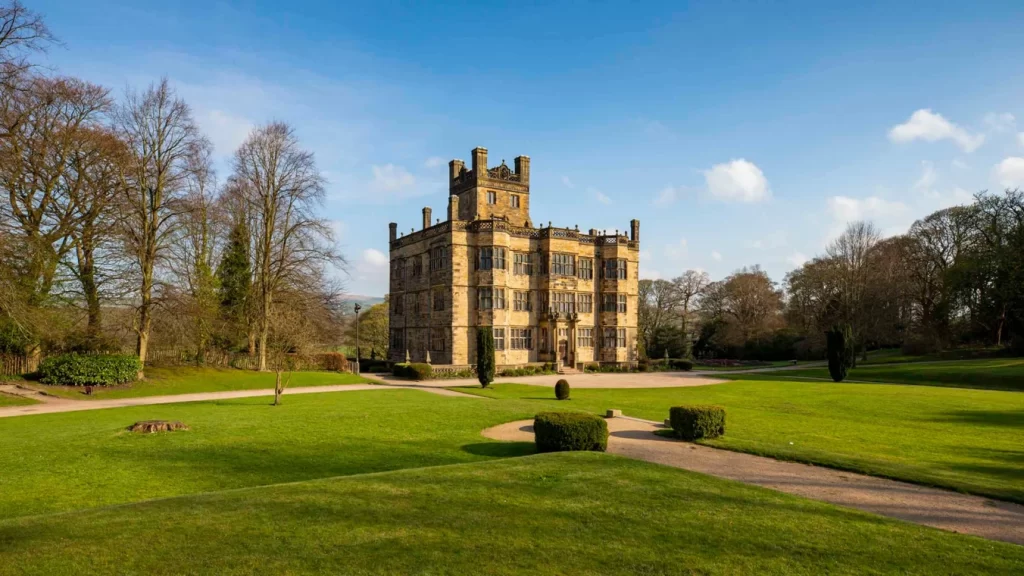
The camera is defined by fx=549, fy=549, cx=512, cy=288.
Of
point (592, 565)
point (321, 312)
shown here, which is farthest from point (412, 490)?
point (321, 312)

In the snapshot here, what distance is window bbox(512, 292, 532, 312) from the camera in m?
44.6

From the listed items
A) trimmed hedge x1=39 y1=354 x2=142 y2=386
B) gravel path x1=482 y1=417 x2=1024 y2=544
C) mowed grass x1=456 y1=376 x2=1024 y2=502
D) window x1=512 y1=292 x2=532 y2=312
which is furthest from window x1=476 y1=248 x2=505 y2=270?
gravel path x1=482 y1=417 x2=1024 y2=544

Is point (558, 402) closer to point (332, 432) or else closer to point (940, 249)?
point (332, 432)

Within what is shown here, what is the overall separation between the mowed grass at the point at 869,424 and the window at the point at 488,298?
9.81m

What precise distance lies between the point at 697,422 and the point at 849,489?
207 inches

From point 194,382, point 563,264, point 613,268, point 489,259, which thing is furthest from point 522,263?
point 194,382

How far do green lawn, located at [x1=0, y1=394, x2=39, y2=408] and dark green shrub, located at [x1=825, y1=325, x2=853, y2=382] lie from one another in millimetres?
44589

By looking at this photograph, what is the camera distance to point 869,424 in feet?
62.7

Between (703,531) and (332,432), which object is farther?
(332,432)

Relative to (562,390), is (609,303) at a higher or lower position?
higher

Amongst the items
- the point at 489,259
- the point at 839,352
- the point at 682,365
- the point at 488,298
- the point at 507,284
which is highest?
the point at 489,259

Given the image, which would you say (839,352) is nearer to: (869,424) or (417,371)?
(869,424)

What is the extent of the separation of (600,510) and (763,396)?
22.9 m

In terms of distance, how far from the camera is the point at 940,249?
57.3 metres
